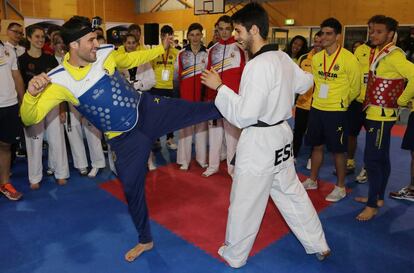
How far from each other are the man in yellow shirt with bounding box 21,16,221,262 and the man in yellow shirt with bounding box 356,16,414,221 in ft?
5.14

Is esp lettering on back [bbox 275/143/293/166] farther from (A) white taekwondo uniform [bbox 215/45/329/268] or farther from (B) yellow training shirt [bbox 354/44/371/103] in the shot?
(B) yellow training shirt [bbox 354/44/371/103]

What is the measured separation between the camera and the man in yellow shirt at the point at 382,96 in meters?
3.01

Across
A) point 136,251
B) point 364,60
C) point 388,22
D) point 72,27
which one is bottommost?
point 136,251

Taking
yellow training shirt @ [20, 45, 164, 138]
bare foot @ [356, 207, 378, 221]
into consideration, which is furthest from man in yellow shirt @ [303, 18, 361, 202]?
yellow training shirt @ [20, 45, 164, 138]

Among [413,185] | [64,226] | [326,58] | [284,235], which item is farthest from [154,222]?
[413,185]

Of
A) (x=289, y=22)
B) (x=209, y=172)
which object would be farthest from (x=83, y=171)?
(x=289, y=22)

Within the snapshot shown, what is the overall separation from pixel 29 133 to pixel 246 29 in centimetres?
285

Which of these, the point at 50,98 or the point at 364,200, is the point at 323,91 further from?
the point at 50,98

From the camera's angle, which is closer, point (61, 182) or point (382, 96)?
point (382, 96)

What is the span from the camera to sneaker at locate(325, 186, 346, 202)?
11.9 feet

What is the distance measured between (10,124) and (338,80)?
3291 mm

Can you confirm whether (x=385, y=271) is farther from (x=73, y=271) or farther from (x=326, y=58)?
(x=73, y=271)

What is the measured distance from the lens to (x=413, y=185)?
381 cm

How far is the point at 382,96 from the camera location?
3082 mm
